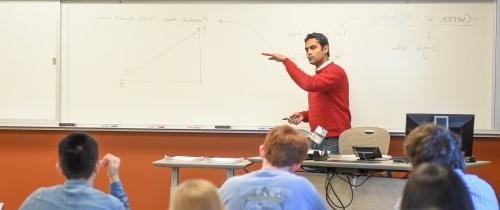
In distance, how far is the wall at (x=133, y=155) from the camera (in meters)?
5.15

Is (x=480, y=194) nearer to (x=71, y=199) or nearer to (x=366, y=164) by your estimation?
(x=366, y=164)

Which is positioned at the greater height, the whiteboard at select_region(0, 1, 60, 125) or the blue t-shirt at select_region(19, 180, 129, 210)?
the whiteboard at select_region(0, 1, 60, 125)

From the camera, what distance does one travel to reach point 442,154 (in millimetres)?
2396

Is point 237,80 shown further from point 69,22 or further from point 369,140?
point 69,22

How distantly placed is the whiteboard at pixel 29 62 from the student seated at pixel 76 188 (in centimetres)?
292

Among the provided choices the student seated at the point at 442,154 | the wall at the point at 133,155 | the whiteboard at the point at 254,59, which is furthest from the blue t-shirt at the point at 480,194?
the wall at the point at 133,155

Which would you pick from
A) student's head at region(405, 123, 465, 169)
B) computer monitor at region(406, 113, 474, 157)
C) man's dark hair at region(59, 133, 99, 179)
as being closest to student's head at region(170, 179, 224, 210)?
man's dark hair at region(59, 133, 99, 179)

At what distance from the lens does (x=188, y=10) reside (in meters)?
5.10

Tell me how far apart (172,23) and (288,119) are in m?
1.30

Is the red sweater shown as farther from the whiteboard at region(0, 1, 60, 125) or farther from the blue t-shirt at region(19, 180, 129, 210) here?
the blue t-shirt at region(19, 180, 129, 210)

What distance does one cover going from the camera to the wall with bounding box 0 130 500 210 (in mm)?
5152

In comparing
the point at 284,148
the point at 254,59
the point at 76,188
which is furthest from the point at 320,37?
the point at 76,188

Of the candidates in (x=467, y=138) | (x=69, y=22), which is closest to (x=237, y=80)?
(x=69, y=22)

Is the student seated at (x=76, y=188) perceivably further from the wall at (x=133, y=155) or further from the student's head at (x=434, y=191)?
the wall at (x=133, y=155)
